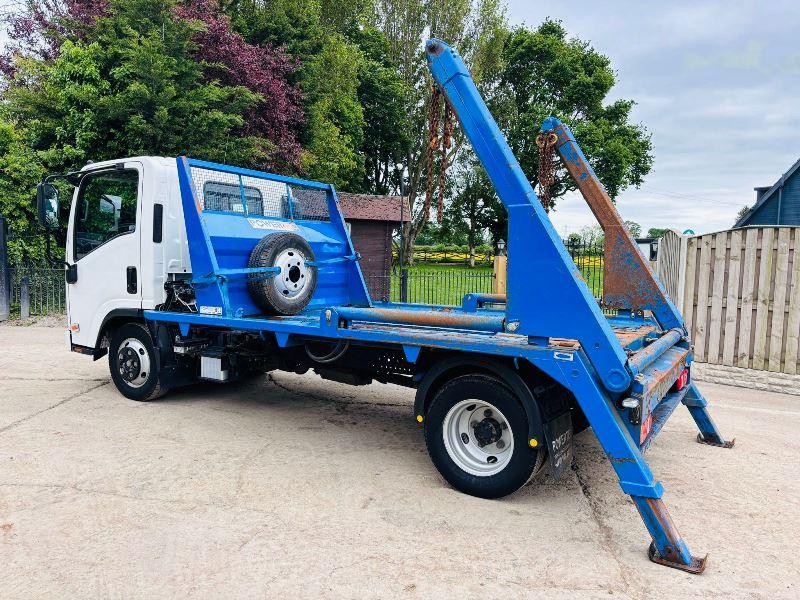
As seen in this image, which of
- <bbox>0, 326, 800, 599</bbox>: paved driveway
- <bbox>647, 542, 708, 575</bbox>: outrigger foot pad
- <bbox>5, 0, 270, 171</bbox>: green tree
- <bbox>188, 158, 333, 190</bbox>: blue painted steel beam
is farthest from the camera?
<bbox>5, 0, 270, 171</bbox>: green tree

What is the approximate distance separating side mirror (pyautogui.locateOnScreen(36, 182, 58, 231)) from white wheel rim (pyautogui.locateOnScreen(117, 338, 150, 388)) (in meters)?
1.55

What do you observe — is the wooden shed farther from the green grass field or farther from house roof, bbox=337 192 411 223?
the green grass field

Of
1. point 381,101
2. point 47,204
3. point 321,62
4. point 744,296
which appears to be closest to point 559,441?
point 47,204

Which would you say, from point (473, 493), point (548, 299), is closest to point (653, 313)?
point (548, 299)

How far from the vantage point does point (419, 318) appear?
164 inches

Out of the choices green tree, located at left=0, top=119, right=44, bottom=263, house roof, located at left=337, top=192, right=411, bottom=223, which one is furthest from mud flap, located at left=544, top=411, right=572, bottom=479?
house roof, located at left=337, top=192, right=411, bottom=223

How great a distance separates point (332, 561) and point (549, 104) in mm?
34388

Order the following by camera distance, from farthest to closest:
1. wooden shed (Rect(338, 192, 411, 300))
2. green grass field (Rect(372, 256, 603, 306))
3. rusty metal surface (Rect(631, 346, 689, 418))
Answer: wooden shed (Rect(338, 192, 411, 300))
green grass field (Rect(372, 256, 603, 306))
rusty metal surface (Rect(631, 346, 689, 418))

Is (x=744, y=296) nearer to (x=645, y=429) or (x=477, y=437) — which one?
(x=645, y=429)

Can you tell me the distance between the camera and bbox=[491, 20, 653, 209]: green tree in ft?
104

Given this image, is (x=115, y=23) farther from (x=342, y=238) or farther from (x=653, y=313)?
(x=653, y=313)

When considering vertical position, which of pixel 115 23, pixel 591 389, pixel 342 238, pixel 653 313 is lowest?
pixel 591 389

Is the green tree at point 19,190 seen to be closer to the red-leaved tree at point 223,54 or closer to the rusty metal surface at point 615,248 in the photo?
the red-leaved tree at point 223,54

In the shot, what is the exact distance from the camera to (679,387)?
464cm
